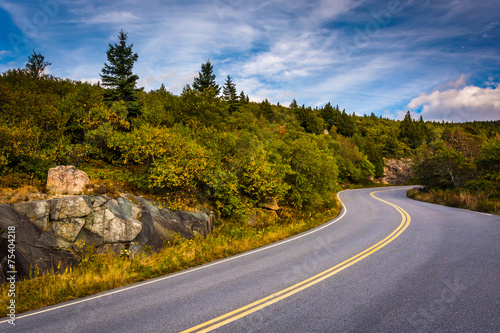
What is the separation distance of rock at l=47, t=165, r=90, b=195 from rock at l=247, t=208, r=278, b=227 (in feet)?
35.0

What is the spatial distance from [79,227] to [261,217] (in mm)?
11899

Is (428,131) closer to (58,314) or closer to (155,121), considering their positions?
(155,121)

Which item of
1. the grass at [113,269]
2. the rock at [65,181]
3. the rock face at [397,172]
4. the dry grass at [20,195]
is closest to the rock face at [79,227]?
the grass at [113,269]

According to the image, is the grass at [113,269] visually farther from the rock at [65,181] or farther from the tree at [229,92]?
the tree at [229,92]

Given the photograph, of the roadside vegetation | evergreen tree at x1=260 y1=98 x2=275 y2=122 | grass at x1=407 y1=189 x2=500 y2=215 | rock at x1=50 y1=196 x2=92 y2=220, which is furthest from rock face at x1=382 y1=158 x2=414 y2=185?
rock at x1=50 y1=196 x2=92 y2=220

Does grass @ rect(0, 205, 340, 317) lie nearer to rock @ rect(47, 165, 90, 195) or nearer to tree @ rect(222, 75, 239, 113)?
rock @ rect(47, 165, 90, 195)

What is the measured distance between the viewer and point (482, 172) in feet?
→ 77.5

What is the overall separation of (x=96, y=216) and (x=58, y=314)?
5410 mm

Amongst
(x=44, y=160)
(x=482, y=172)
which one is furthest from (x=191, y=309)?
(x=482, y=172)

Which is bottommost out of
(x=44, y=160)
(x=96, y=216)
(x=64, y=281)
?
(x=64, y=281)

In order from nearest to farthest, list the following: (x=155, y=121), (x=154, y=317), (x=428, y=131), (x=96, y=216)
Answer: (x=154, y=317), (x=96, y=216), (x=155, y=121), (x=428, y=131)

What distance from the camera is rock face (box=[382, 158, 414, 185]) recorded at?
63.6 m

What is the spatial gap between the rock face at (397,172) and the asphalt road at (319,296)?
61.9 metres

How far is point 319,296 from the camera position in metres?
5.48
